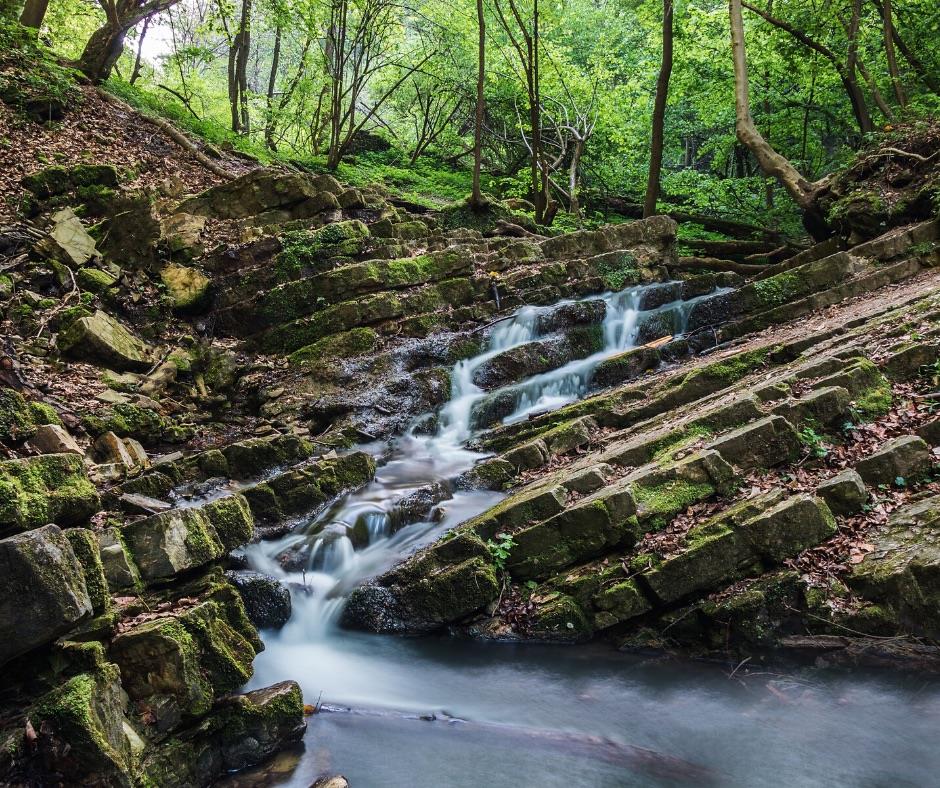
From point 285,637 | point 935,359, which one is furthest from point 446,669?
point 935,359

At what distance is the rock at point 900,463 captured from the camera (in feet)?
18.7

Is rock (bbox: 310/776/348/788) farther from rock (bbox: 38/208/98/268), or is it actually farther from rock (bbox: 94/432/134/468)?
rock (bbox: 38/208/98/268)

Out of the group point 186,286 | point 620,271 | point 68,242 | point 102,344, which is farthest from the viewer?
point 620,271

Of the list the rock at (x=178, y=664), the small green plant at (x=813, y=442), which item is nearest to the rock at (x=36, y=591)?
the rock at (x=178, y=664)

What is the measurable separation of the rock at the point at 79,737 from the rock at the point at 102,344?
7.12 meters

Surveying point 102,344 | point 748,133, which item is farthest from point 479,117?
point 102,344

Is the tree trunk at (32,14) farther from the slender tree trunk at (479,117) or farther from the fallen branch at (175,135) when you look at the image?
the slender tree trunk at (479,117)

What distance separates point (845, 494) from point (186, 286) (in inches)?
428

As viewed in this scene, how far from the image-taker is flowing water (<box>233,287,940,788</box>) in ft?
14.4

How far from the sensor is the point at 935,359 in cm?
674

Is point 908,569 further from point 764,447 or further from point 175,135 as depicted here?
point 175,135

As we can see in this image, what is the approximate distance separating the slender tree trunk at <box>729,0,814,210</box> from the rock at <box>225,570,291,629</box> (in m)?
13.4

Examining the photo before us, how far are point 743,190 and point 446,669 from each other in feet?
67.6

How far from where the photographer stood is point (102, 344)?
31.5ft
